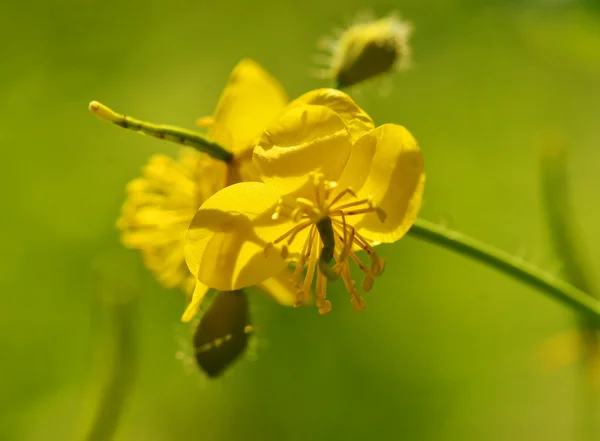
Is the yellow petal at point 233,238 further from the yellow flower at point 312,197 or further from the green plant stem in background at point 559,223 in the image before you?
the green plant stem in background at point 559,223

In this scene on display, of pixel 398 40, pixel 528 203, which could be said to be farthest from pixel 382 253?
pixel 398 40

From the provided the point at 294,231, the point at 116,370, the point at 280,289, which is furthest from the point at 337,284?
the point at 294,231

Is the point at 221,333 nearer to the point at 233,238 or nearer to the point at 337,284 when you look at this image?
the point at 233,238

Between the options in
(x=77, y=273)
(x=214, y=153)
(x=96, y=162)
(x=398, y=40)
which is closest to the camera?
(x=214, y=153)

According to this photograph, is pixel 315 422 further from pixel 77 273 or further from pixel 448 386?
pixel 77 273

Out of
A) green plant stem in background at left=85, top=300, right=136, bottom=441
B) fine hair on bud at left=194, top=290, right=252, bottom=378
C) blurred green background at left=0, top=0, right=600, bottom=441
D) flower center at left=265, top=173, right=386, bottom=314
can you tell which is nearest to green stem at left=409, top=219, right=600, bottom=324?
flower center at left=265, top=173, right=386, bottom=314

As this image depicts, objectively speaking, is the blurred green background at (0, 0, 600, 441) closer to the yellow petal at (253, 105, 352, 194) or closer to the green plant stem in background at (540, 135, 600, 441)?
the green plant stem in background at (540, 135, 600, 441)

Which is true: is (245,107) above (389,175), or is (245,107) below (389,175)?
above
